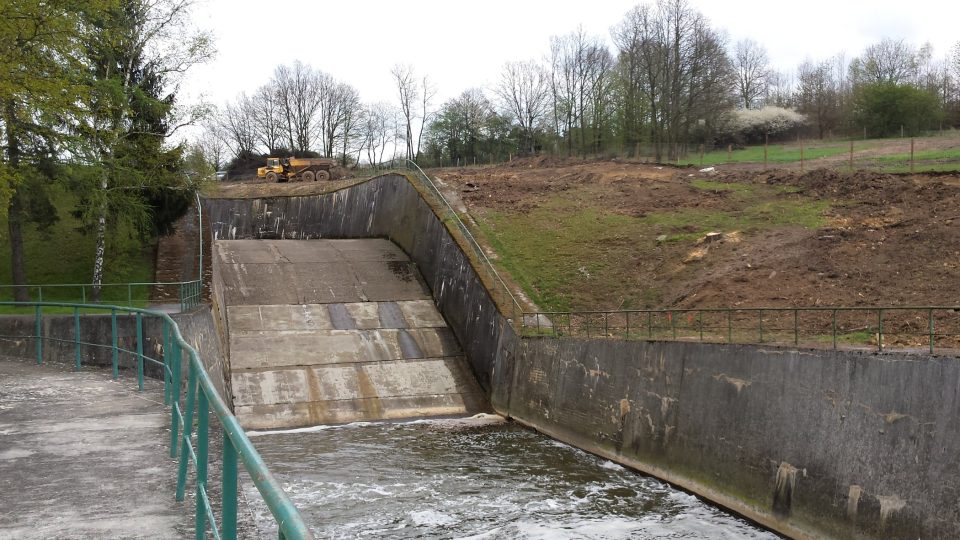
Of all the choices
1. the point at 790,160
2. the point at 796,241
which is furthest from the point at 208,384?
the point at 790,160

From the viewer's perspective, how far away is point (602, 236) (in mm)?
26172

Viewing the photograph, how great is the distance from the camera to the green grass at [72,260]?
→ 90.4 ft

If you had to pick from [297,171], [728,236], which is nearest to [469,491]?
[728,236]

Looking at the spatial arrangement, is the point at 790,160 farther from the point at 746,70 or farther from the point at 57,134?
the point at 746,70

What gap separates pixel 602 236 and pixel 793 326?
10.4 m

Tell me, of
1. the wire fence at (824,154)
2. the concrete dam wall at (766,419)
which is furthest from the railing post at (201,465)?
the wire fence at (824,154)

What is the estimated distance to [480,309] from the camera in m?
22.6

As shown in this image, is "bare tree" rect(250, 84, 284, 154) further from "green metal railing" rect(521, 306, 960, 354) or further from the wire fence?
"green metal railing" rect(521, 306, 960, 354)

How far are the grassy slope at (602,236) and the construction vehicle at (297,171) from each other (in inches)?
745

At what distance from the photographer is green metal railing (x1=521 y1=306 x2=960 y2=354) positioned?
1274 cm

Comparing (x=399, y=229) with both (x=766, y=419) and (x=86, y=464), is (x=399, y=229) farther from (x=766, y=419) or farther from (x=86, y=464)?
(x=86, y=464)

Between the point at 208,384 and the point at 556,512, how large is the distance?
958 cm

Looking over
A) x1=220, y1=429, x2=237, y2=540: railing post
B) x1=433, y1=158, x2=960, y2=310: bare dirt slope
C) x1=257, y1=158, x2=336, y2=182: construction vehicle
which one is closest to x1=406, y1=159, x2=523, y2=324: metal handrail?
x1=433, y1=158, x2=960, y2=310: bare dirt slope

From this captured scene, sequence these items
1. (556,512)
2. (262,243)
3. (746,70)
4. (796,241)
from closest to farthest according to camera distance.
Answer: (556,512), (796,241), (262,243), (746,70)
